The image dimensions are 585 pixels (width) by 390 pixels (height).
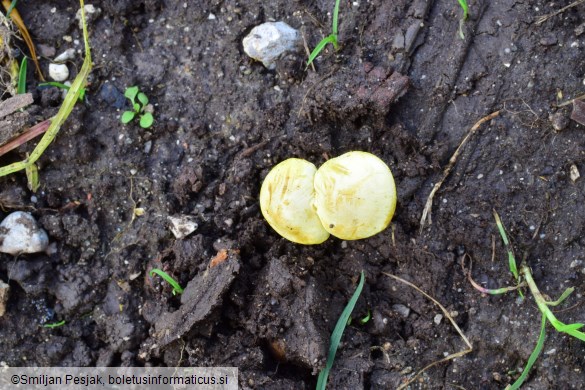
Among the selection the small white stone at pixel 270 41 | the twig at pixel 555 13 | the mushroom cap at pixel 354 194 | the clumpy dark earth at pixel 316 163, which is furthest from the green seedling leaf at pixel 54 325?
the twig at pixel 555 13

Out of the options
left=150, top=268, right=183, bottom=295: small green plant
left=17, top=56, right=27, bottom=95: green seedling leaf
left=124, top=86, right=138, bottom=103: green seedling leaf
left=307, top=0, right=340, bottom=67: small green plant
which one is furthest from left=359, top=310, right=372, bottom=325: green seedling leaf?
left=17, top=56, right=27, bottom=95: green seedling leaf

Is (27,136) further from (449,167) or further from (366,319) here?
(449,167)

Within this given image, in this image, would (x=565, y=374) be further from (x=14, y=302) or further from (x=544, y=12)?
(x=14, y=302)

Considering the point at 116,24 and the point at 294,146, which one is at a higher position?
the point at 116,24

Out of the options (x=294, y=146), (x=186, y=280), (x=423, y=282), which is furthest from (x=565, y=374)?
(x=186, y=280)

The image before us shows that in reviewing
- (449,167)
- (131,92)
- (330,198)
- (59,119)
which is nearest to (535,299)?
(449,167)

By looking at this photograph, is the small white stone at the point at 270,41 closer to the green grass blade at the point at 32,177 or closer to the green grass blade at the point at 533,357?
the green grass blade at the point at 32,177
